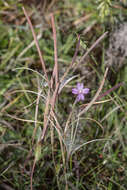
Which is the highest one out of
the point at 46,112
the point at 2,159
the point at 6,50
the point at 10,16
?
the point at 10,16

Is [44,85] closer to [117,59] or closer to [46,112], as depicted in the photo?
[46,112]

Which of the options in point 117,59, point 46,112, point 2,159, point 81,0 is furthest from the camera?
point 81,0

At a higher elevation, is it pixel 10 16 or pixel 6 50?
pixel 10 16

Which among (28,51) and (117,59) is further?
(28,51)

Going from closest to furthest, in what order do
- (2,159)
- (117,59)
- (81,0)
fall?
1. (2,159)
2. (117,59)
3. (81,0)

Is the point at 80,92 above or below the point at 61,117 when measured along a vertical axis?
A: above

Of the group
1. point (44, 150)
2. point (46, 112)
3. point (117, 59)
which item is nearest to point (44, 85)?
point (46, 112)
